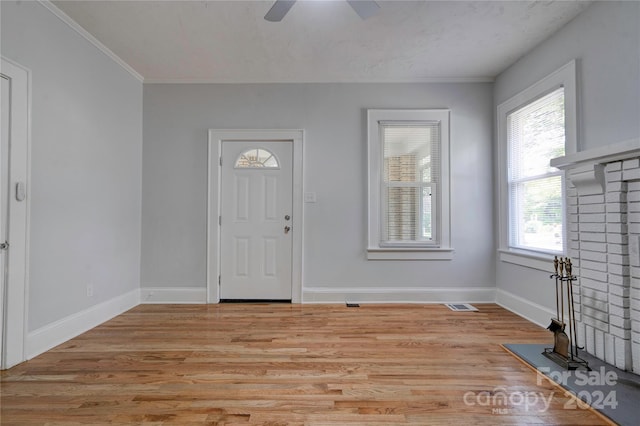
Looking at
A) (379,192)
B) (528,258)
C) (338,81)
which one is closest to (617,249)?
(528,258)

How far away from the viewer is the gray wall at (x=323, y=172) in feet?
11.7

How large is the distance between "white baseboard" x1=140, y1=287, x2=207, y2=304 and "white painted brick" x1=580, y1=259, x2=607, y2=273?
354cm

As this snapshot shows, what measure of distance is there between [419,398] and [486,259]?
2387mm

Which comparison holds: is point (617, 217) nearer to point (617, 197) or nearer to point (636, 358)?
point (617, 197)

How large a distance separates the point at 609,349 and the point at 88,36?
467cm

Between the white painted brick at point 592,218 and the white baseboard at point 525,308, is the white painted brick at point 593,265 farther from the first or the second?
the white baseboard at point 525,308

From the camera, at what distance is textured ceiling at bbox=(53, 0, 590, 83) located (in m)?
2.37

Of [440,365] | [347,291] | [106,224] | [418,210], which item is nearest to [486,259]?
[418,210]

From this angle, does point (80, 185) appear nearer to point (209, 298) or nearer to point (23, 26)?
point (23, 26)

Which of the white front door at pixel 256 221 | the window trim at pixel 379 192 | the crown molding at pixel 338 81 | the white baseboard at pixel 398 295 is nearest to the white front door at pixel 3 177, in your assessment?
the crown molding at pixel 338 81

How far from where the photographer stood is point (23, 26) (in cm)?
212

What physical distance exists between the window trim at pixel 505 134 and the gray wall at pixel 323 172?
0.17 m

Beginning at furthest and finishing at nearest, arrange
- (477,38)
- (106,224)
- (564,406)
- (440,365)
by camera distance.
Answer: (106,224)
(477,38)
(440,365)
(564,406)

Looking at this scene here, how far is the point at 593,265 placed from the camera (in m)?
2.13
